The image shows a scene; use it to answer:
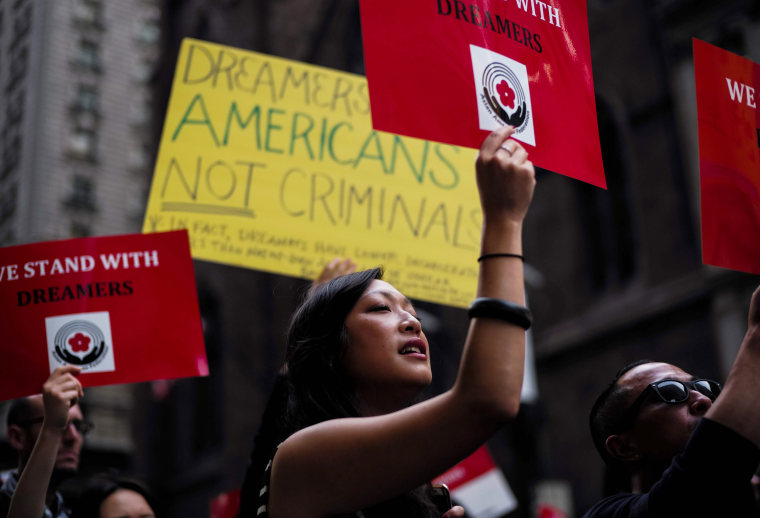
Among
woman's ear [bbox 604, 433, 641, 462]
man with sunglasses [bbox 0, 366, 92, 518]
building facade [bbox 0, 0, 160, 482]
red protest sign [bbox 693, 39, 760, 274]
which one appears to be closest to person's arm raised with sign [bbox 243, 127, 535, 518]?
woman's ear [bbox 604, 433, 641, 462]

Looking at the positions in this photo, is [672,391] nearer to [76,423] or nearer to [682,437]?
[682,437]

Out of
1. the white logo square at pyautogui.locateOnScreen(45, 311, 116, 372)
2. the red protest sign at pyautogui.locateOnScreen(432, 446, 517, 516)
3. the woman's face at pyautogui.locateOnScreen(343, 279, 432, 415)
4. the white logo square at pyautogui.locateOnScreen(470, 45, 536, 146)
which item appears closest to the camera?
the woman's face at pyautogui.locateOnScreen(343, 279, 432, 415)

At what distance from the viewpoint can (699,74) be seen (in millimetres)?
2572

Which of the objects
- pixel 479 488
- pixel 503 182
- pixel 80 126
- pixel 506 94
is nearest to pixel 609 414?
pixel 506 94

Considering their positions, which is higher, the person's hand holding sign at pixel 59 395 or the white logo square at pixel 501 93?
the white logo square at pixel 501 93

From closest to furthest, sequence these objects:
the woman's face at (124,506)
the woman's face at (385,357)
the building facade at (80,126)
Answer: the woman's face at (385,357) → the woman's face at (124,506) → the building facade at (80,126)

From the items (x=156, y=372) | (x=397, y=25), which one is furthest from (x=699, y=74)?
(x=156, y=372)

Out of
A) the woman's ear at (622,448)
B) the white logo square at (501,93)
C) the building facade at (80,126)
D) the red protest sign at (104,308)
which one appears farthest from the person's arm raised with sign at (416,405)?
the building facade at (80,126)

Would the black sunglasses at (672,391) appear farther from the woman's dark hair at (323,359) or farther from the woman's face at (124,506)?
the woman's face at (124,506)

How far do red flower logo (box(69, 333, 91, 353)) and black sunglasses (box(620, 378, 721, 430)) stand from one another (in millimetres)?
1654

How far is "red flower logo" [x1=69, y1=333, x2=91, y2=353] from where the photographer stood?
2.95 meters

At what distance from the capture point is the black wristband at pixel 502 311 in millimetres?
1560

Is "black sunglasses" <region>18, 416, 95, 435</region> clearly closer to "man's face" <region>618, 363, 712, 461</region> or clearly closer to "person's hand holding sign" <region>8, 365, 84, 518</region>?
"person's hand holding sign" <region>8, 365, 84, 518</region>

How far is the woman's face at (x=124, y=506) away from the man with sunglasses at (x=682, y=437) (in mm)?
1770
